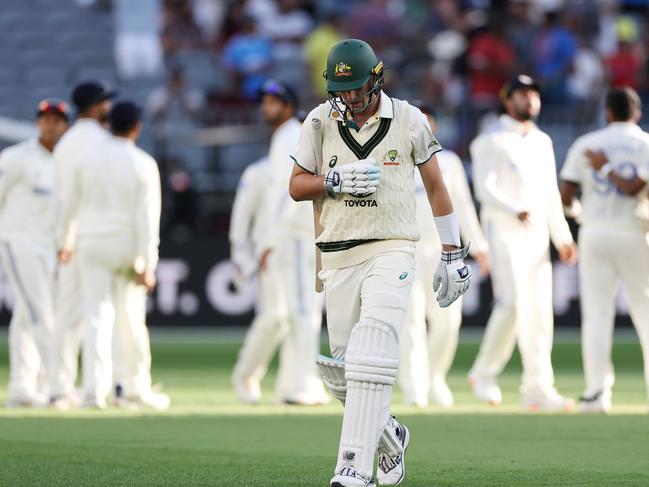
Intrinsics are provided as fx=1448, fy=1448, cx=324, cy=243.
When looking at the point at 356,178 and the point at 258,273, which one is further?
the point at 258,273

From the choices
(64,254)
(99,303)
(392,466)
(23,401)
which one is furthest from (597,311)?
(23,401)

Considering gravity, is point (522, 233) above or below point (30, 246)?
above

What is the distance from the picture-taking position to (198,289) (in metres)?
18.5

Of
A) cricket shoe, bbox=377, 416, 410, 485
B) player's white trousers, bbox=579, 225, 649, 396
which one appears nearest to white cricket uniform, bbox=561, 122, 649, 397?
player's white trousers, bbox=579, 225, 649, 396

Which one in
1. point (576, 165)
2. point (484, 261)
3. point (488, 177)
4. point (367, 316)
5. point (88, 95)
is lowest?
point (484, 261)

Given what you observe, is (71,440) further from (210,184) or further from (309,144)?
(210,184)

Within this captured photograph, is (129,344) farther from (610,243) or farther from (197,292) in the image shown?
(197,292)

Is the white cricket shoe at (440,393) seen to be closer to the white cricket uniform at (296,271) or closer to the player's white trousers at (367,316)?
the white cricket uniform at (296,271)

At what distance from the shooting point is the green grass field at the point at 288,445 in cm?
714

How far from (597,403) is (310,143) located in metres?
4.61

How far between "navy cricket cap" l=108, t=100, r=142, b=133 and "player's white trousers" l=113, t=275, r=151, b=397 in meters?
1.17

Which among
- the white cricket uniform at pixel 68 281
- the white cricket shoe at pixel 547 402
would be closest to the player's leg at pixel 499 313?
the white cricket shoe at pixel 547 402

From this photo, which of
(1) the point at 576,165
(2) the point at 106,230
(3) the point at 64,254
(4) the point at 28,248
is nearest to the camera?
(1) the point at 576,165

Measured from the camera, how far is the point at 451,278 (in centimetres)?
685
